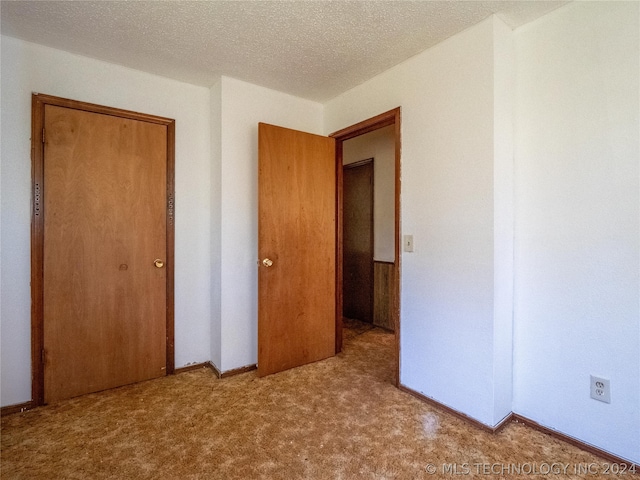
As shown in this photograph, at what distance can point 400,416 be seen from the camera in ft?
6.63

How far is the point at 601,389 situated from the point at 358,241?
9.41ft

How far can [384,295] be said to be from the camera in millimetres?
3891

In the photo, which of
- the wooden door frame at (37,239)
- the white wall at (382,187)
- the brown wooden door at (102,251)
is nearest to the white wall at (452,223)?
the white wall at (382,187)

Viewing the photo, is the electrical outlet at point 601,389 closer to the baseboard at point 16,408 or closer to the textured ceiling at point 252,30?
the textured ceiling at point 252,30

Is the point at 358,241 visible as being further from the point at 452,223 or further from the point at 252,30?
the point at 252,30

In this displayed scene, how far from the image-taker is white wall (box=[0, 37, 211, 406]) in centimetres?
205

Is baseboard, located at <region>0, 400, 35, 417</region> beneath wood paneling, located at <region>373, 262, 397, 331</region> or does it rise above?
beneath

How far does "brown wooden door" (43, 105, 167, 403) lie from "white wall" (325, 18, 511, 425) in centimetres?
191

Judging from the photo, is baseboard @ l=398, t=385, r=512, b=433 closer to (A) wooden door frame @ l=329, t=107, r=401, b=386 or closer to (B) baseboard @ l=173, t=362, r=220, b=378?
(A) wooden door frame @ l=329, t=107, r=401, b=386

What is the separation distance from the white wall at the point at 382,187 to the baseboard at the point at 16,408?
332 centimetres

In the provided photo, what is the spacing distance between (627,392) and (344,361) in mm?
1871

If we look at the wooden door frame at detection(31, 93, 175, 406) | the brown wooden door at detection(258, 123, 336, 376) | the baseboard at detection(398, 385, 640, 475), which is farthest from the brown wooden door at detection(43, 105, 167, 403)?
the baseboard at detection(398, 385, 640, 475)

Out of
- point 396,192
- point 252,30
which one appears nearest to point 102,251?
point 252,30

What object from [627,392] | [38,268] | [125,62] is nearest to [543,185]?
[627,392]
